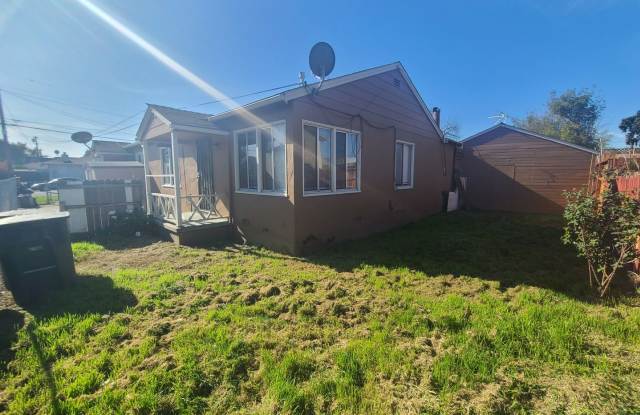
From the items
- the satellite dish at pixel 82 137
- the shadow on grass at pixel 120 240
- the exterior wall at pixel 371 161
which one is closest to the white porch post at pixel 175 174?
the shadow on grass at pixel 120 240

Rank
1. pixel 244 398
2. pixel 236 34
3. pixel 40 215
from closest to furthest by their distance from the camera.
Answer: pixel 244 398, pixel 40 215, pixel 236 34

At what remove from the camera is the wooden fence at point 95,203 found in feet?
24.8

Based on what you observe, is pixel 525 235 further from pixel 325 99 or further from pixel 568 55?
pixel 568 55

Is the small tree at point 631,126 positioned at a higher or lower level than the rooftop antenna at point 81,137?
higher

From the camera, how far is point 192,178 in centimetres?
889

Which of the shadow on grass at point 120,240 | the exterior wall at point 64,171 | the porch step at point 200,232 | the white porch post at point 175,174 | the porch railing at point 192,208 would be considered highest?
the exterior wall at point 64,171

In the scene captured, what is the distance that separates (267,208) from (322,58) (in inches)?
140

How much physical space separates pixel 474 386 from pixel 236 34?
1125 cm

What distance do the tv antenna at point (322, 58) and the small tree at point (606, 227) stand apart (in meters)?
4.90

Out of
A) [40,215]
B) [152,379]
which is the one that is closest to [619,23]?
[152,379]

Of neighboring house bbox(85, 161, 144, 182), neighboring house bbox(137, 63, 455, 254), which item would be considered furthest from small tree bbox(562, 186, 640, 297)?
neighboring house bbox(85, 161, 144, 182)

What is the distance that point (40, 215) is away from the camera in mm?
3930

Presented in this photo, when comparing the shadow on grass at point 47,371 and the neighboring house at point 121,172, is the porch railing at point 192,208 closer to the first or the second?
the shadow on grass at point 47,371

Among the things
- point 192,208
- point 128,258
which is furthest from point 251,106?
point 128,258
